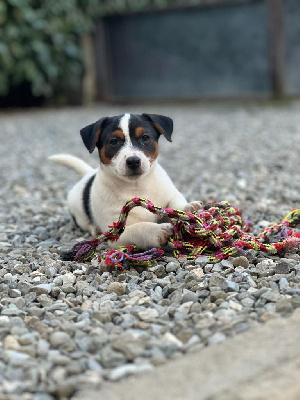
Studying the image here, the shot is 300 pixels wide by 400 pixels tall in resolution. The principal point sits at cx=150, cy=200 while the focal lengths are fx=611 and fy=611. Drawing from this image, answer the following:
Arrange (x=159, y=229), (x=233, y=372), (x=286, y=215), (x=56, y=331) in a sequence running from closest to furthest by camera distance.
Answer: (x=233, y=372), (x=56, y=331), (x=159, y=229), (x=286, y=215)

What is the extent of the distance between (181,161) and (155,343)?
4580 millimetres

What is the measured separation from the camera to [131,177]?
11.0 feet

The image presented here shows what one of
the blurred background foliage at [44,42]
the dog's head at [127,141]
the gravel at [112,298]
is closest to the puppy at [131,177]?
the dog's head at [127,141]

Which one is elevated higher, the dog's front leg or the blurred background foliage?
the blurred background foliage

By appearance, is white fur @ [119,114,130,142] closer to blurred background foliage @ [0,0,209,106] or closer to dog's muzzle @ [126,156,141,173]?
dog's muzzle @ [126,156,141,173]

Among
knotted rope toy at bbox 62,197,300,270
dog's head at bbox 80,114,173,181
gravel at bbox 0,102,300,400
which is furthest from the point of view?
dog's head at bbox 80,114,173,181

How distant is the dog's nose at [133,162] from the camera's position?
324 centimetres

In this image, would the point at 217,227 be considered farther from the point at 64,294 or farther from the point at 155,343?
the point at 155,343

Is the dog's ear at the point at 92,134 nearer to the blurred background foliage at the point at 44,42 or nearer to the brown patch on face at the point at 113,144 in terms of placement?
the brown patch on face at the point at 113,144

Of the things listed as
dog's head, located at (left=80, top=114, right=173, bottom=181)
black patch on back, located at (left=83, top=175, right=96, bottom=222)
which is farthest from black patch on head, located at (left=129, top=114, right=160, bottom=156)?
black patch on back, located at (left=83, top=175, right=96, bottom=222)

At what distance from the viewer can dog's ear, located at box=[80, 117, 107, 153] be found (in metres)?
3.42

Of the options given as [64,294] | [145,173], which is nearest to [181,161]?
[145,173]

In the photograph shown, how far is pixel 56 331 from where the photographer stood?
2434 millimetres

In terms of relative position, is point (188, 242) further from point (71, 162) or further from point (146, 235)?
point (71, 162)
